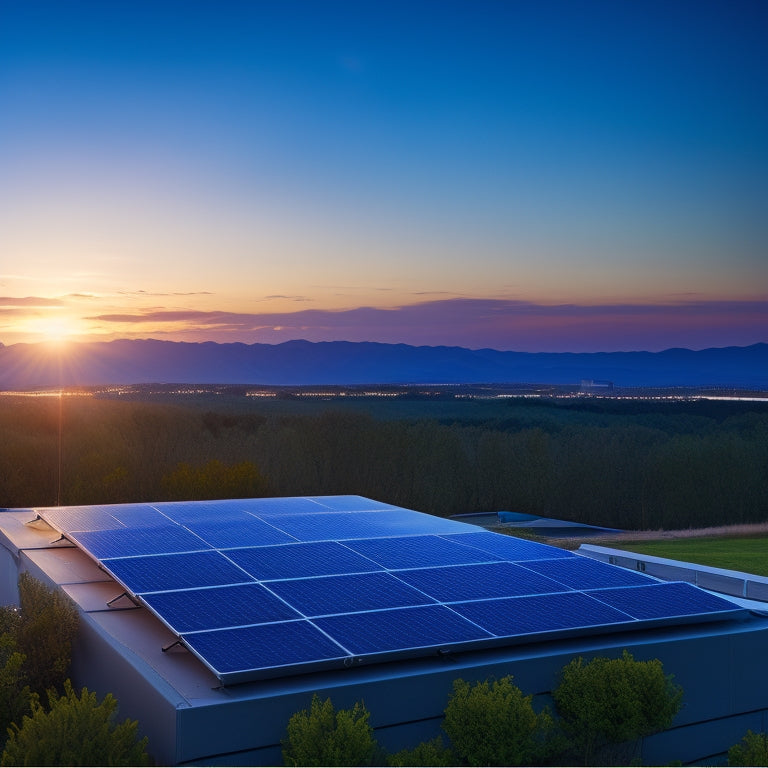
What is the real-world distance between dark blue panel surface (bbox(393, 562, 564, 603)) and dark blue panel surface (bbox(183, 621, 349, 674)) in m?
2.20

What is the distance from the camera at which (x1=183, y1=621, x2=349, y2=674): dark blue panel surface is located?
9.12m

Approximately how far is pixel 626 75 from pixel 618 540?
2114 cm

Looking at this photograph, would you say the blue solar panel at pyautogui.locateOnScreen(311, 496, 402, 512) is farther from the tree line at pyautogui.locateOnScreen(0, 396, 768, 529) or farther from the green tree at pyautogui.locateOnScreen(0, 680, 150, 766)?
the tree line at pyautogui.locateOnScreen(0, 396, 768, 529)

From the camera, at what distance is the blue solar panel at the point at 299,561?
12.3 metres

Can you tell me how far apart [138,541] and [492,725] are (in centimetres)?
690

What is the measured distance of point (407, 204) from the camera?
3841 cm

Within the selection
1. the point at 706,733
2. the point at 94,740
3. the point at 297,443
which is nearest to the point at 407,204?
the point at 297,443

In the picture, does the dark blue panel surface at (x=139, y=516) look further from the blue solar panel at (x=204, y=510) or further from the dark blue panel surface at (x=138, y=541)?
the dark blue panel surface at (x=138, y=541)

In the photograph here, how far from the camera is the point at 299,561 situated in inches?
508

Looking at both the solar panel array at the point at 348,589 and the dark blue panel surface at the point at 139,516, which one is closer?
the solar panel array at the point at 348,589

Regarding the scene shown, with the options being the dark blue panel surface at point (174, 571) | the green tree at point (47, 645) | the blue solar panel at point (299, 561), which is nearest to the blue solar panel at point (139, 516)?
the dark blue panel surface at point (174, 571)

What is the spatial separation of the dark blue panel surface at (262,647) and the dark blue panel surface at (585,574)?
431 centimetres

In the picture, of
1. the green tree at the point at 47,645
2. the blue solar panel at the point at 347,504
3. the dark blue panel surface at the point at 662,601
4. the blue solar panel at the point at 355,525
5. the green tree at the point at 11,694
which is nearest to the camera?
the green tree at the point at 11,694

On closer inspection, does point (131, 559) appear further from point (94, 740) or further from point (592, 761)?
point (592, 761)
